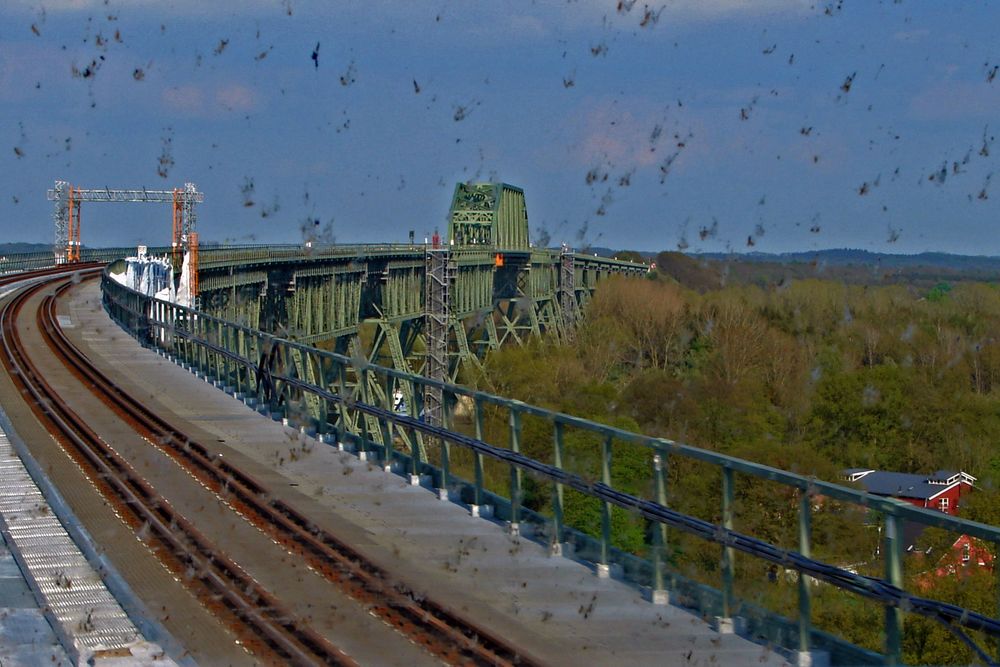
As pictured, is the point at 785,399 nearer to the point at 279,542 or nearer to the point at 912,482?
the point at 912,482

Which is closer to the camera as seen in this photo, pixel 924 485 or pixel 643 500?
pixel 643 500

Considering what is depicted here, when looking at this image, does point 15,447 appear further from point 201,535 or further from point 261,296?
point 261,296

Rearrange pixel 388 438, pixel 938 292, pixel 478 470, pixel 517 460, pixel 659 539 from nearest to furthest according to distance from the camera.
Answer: pixel 659 539, pixel 517 460, pixel 478 470, pixel 388 438, pixel 938 292

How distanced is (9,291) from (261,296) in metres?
11.4

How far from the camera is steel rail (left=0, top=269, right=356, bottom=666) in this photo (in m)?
8.63

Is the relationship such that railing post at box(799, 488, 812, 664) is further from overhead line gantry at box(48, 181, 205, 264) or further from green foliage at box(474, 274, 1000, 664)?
overhead line gantry at box(48, 181, 205, 264)

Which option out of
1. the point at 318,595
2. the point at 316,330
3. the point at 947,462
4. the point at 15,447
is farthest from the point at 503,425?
the point at 316,330

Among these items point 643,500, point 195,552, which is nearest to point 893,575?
point 643,500

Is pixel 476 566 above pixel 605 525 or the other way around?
the other way around

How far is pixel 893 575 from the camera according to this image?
280 inches

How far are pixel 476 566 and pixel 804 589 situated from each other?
3.53 metres

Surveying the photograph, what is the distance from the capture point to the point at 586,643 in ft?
28.1

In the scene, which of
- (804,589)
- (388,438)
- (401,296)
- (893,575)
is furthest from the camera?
(401,296)

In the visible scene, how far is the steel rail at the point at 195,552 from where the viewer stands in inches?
340
